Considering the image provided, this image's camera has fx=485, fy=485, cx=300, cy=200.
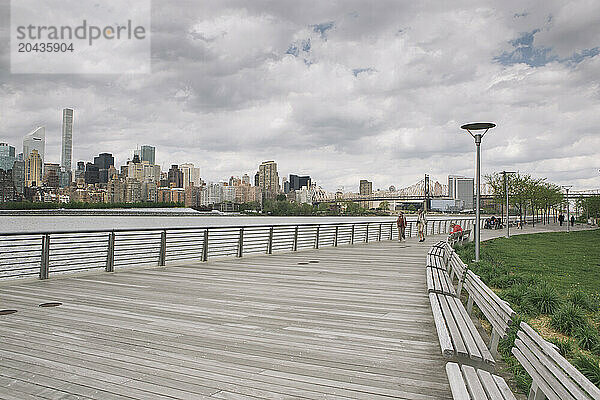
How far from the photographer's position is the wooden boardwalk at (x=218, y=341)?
402 cm

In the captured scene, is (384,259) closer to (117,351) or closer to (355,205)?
(117,351)

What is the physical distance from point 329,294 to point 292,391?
15.5 ft

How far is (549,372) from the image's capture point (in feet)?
9.41

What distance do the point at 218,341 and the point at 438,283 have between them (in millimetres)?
4035

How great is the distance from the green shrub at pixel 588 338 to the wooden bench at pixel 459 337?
1.94 meters

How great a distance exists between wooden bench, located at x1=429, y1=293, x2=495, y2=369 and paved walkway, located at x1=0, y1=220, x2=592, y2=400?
0.90 ft

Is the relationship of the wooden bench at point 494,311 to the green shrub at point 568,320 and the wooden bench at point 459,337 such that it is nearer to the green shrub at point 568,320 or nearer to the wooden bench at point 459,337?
the wooden bench at point 459,337

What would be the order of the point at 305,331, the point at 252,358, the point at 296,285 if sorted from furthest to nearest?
the point at 296,285 → the point at 305,331 → the point at 252,358

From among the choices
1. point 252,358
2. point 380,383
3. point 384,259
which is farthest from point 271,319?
point 384,259

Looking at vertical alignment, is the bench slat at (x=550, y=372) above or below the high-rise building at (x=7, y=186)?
below

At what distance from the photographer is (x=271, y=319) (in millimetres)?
6504

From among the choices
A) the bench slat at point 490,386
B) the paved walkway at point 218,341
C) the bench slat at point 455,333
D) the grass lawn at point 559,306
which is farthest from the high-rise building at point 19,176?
the bench slat at point 490,386

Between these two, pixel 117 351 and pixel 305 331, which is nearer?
pixel 117 351

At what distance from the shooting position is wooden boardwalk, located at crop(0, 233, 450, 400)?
402 cm
